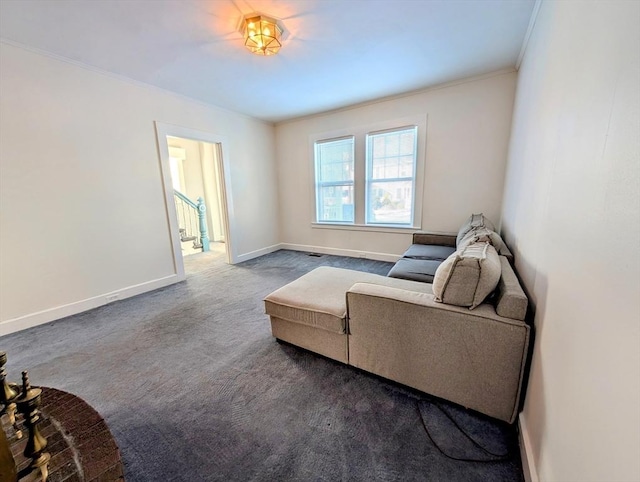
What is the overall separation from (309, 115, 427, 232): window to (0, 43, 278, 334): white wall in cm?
229

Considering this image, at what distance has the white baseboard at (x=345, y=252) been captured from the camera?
4.25 meters

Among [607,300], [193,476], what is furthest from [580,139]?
[193,476]

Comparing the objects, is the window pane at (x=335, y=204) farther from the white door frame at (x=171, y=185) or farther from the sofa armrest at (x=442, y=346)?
the sofa armrest at (x=442, y=346)

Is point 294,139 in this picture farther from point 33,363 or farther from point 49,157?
point 33,363

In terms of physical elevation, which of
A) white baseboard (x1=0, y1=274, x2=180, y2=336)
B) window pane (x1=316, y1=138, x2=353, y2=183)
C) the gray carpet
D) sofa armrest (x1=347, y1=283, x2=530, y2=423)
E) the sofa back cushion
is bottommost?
the gray carpet

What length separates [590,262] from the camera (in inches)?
28.1

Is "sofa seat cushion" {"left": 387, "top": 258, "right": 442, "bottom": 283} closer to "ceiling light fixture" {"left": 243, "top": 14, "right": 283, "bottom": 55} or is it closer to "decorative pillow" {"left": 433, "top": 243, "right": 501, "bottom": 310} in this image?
"decorative pillow" {"left": 433, "top": 243, "right": 501, "bottom": 310}

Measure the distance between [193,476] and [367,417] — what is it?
2.84ft

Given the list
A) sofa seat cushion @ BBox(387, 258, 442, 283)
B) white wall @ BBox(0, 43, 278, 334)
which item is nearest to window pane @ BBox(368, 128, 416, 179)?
sofa seat cushion @ BBox(387, 258, 442, 283)

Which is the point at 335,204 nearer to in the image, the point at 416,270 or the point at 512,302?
the point at 416,270

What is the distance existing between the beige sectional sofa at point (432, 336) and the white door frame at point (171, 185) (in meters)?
2.49

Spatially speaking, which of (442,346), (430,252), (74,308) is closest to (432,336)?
(442,346)

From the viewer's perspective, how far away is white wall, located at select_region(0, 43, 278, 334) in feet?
7.51

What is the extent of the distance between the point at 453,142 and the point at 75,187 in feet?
15.0
